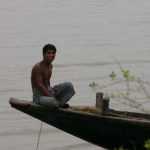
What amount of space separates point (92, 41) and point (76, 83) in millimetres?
4320

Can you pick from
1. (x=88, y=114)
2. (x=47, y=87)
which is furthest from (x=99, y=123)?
(x=47, y=87)

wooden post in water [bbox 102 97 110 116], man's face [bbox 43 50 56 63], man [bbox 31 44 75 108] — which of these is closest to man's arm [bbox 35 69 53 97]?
man [bbox 31 44 75 108]

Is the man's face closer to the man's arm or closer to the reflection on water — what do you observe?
the man's arm

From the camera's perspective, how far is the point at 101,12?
21.1 m

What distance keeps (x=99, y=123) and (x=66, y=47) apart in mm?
8582

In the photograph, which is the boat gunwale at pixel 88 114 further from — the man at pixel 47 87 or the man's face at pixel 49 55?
the man's face at pixel 49 55

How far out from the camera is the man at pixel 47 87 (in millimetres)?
7598

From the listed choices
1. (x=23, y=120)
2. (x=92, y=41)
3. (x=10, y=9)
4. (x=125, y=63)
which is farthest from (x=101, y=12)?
(x=23, y=120)

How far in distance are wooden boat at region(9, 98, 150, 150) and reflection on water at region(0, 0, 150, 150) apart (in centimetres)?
112

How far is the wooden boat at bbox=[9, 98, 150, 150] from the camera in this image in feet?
23.9

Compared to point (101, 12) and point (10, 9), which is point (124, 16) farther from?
point (10, 9)

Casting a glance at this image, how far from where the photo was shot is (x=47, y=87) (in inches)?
310

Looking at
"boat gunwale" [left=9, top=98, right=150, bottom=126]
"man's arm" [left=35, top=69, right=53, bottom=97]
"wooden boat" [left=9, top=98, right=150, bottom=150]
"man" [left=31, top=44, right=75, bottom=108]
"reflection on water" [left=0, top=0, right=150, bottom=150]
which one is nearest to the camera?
"boat gunwale" [left=9, top=98, right=150, bottom=126]

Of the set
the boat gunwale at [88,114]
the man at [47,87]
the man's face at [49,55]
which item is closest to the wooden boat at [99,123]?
the boat gunwale at [88,114]
